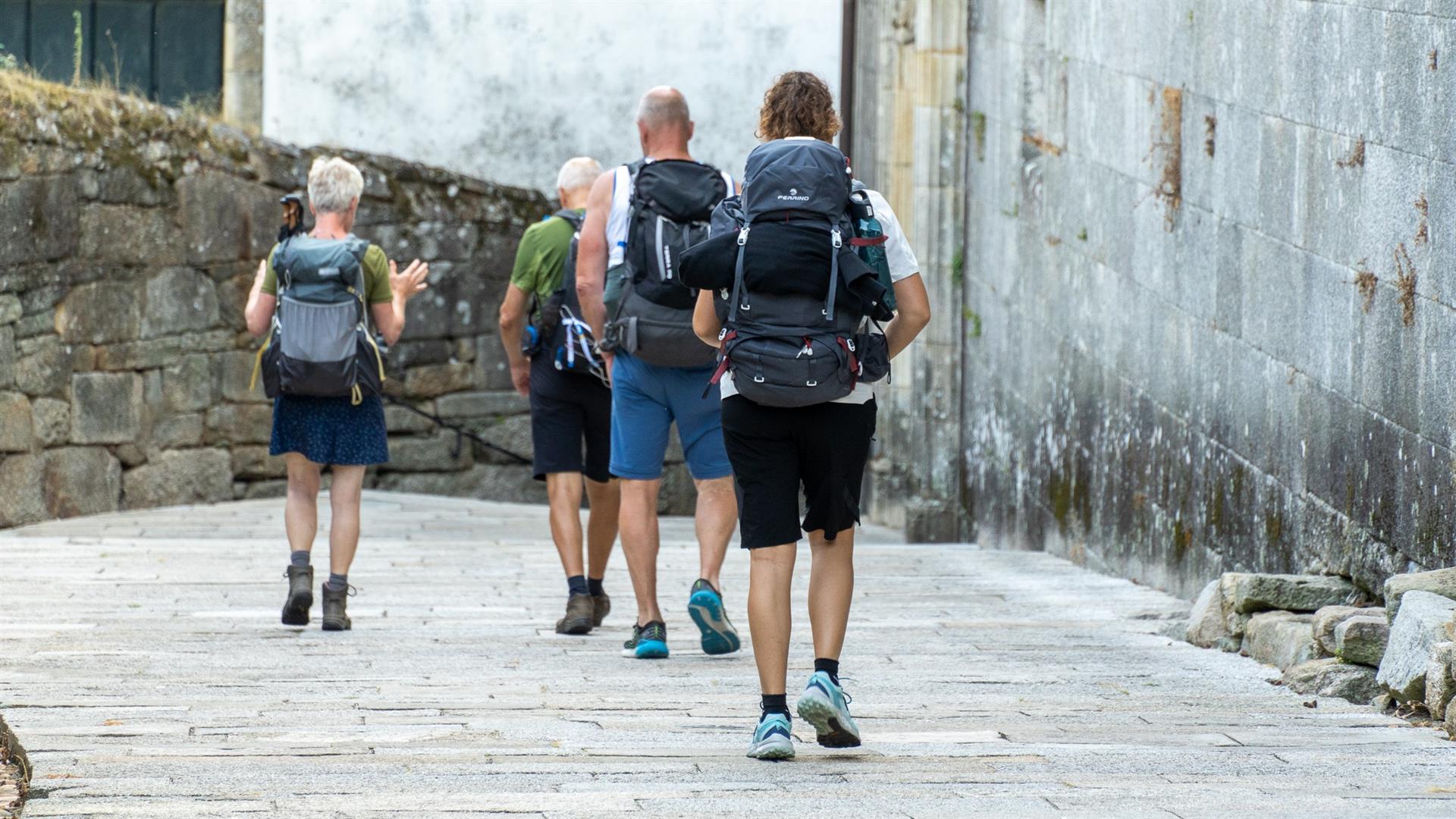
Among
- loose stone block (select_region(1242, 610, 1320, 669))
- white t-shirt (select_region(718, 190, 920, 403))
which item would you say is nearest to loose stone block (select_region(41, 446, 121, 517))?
loose stone block (select_region(1242, 610, 1320, 669))

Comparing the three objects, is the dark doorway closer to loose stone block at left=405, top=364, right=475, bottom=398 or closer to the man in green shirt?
loose stone block at left=405, top=364, right=475, bottom=398

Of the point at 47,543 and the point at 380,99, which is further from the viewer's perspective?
the point at 380,99

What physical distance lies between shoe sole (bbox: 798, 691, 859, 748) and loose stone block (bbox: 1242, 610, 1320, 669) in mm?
1461

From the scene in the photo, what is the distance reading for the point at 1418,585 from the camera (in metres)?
4.51

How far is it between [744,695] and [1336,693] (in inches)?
54.0

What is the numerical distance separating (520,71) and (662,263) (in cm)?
875

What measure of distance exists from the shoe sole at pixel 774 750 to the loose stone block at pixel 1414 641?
1.37m

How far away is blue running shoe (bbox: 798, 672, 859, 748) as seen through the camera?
399 centimetres

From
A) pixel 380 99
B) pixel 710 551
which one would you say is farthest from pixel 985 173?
pixel 710 551

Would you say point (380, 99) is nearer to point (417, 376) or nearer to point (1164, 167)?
point (417, 376)

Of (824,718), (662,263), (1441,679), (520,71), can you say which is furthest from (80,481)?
(1441,679)

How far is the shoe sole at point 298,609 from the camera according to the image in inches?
243

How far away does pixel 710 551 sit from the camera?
18.1ft

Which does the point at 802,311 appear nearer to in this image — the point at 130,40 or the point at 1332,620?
the point at 1332,620
